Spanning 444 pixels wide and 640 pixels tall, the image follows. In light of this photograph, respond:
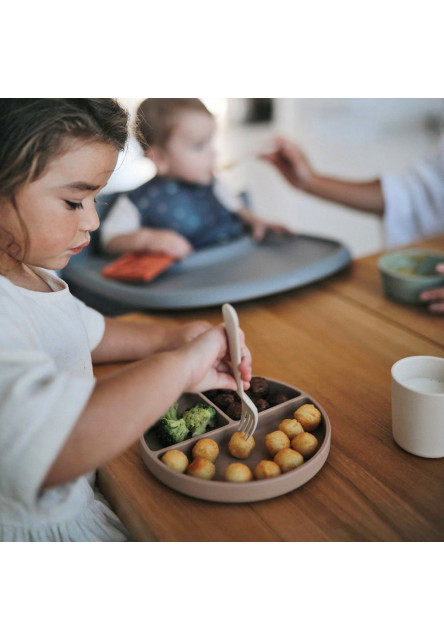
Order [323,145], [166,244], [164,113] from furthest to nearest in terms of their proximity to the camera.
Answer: [323,145]
[164,113]
[166,244]

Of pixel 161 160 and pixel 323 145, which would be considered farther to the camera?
pixel 323 145

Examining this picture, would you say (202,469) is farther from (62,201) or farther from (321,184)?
(321,184)

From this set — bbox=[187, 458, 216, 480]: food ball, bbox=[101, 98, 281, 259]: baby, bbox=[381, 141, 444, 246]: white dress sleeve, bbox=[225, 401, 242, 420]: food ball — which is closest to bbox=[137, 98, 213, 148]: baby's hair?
bbox=[101, 98, 281, 259]: baby

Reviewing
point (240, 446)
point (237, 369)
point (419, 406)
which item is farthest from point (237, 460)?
point (419, 406)

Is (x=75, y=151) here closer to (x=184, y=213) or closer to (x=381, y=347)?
(x=381, y=347)

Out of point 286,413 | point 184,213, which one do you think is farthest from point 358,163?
point 286,413

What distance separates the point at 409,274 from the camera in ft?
4.15

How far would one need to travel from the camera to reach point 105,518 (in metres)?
0.77

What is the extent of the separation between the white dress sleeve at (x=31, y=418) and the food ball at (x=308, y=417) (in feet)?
1.05

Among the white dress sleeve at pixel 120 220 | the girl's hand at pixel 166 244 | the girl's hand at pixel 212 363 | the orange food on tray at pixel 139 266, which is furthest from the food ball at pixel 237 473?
the white dress sleeve at pixel 120 220

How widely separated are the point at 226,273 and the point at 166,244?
187mm

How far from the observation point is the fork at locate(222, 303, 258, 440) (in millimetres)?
714

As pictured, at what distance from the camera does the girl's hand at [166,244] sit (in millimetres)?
1391

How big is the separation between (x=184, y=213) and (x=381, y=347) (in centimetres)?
89
